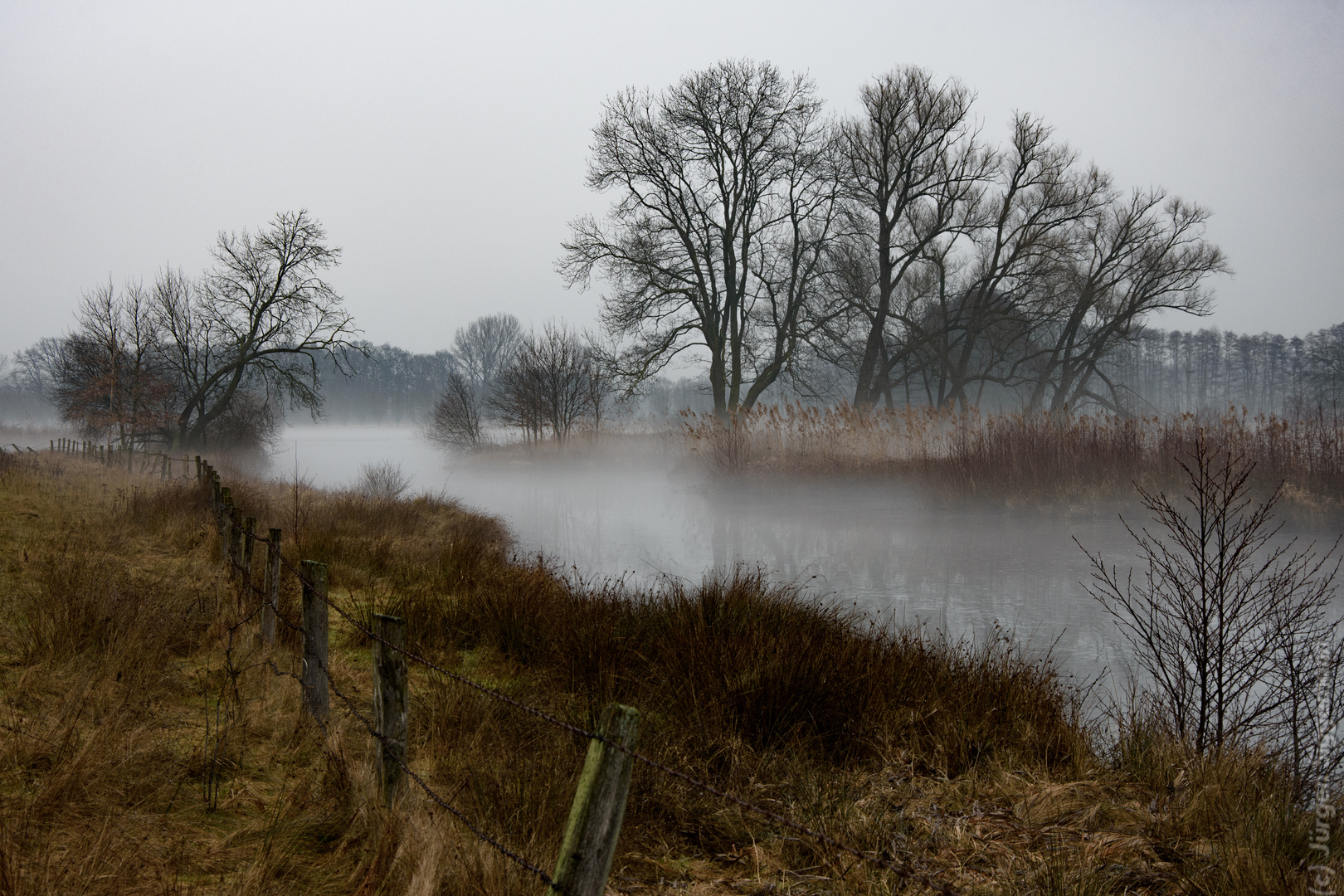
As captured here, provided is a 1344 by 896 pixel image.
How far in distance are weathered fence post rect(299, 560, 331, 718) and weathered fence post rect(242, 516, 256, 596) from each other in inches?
96.3

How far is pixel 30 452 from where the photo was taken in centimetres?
2480

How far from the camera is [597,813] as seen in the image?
5.72ft

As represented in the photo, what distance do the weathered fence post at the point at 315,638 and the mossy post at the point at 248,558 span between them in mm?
2448

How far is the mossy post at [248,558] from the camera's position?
242 inches

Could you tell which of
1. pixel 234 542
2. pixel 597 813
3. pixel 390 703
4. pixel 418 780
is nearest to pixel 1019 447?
pixel 234 542

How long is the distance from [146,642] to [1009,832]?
16.8 ft

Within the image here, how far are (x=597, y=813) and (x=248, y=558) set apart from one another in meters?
5.62

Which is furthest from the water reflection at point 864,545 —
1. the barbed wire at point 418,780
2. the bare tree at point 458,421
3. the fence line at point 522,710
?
the bare tree at point 458,421

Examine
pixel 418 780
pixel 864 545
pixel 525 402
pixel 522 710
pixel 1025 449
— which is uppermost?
pixel 525 402

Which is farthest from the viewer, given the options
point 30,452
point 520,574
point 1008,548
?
point 30,452

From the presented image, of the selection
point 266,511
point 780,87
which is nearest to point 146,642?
point 266,511

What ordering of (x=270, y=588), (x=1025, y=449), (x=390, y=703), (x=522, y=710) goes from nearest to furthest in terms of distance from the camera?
(x=390, y=703), (x=522, y=710), (x=270, y=588), (x=1025, y=449)

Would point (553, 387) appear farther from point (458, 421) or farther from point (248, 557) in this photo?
point (248, 557)

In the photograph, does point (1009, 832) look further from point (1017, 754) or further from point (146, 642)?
point (146, 642)
